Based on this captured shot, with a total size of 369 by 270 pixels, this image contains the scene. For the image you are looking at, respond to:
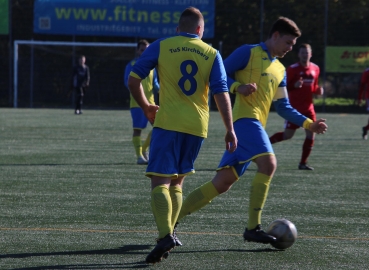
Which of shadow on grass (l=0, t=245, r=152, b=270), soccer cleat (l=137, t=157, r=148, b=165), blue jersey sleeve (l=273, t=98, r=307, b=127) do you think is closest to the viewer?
shadow on grass (l=0, t=245, r=152, b=270)

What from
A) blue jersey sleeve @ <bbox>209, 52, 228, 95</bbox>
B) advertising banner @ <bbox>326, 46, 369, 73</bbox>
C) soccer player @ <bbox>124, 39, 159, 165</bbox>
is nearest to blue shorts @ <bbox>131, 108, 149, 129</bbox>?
soccer player @ <bbox>124, 39, 159, 165</bbox>

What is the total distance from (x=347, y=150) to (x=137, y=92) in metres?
11.0

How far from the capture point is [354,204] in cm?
862

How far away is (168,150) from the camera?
5559mm

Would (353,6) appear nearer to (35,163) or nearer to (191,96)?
(35,163)

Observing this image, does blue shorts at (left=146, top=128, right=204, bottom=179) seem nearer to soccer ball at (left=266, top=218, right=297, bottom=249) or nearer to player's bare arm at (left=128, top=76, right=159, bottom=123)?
player's bare arm at (left=128, top=76, right=159, bottom=123)

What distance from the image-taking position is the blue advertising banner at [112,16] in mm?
33594

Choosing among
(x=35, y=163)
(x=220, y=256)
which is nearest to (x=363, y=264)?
(x=220, y=256)

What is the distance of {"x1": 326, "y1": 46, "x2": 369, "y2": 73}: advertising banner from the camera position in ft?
108

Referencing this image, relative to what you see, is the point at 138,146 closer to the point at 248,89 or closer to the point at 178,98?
the point at 248,89

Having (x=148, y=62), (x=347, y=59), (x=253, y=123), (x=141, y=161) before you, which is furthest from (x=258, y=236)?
(x=347, y=59)

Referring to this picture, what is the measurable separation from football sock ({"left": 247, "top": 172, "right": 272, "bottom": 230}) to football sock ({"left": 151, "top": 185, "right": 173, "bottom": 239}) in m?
0.97

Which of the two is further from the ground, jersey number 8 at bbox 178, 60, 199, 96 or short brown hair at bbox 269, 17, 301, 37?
short brown hair at bbox 269, 17, 301, 37

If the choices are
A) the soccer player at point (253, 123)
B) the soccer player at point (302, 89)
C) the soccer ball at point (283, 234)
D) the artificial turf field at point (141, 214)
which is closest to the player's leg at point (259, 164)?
the soccer player at point (253, 123)
